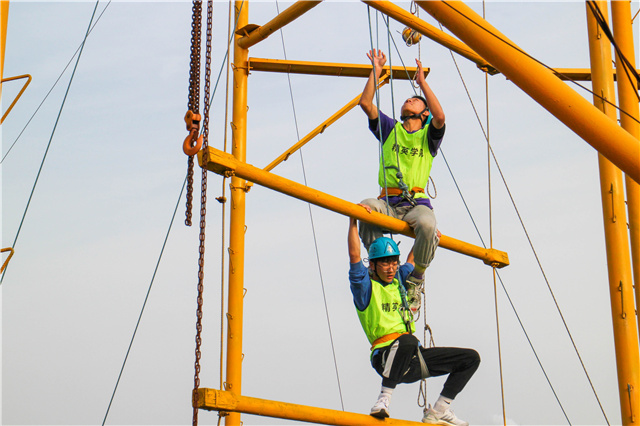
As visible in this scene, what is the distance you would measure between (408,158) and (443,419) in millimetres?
2630

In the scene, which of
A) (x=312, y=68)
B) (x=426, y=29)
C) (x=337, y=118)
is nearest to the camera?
(x=426, y=29)

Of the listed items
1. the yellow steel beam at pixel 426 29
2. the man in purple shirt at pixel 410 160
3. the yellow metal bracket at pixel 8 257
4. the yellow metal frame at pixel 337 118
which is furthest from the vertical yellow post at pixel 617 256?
the yellow metal bracket at pixel 8 257

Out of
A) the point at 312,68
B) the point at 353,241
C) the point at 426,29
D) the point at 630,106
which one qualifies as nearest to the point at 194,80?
the point at 353,241

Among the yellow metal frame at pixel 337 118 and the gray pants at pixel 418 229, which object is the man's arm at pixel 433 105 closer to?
the yellow metal frame at pixel 337 118

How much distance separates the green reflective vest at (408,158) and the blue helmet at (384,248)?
1.10 metres

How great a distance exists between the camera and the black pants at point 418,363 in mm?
8523

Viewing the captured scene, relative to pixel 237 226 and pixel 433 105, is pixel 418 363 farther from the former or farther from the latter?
pixel 237 226

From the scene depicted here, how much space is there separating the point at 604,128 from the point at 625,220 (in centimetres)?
438

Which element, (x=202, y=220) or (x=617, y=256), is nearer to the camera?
(x=202, y=220)

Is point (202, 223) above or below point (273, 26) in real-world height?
below

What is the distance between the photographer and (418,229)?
30.1 feet

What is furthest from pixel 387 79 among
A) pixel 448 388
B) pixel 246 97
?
pixel 448 388

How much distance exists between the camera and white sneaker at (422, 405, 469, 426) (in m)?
8.70

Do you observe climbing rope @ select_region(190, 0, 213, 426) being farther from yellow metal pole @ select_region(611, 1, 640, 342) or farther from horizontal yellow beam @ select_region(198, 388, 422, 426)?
yellow metal pole @ select_region(611, 1, 640, 342)
